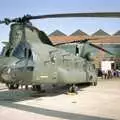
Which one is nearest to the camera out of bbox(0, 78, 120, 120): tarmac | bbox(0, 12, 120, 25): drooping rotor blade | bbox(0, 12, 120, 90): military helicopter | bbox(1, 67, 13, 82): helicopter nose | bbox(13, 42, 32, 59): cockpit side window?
bbox(0, 12, 120, 25): drooping rotor blade

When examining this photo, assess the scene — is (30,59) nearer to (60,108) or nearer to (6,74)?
(6,74)

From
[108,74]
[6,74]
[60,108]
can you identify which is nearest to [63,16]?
[6,74]

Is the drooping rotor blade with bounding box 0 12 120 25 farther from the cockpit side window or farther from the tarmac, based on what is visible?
the tarmac

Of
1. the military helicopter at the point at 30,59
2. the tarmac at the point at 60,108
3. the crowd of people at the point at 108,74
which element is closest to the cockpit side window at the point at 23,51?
the military helicopter at the point at 30,59

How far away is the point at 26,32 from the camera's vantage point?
1457cm

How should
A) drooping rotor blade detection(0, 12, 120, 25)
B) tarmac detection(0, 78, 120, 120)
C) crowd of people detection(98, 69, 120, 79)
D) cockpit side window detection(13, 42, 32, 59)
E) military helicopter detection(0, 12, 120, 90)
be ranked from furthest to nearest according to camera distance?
1. crowd of people detection(98, 69, 120, 79)
2. cockpit side window detection(13, 42, 32, 59)
3. military helicopter detection(0, 12, 120, 90)
4. tarmac detection(0, 78, 120, 120)
5. drooping rotor blade detection(0, 12, 120, 25)

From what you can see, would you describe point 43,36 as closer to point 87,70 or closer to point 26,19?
point 26,19

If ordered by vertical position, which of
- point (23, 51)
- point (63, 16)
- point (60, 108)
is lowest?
point (60, 108)

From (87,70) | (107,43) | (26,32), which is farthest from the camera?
(107,43)

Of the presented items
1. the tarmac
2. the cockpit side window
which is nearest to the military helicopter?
the cockpit side window

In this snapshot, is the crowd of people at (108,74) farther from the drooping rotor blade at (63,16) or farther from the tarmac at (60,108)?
the drooping rotor blade at (63,16)

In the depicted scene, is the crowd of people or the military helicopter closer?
the military helicopter

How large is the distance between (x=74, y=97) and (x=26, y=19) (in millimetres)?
4709

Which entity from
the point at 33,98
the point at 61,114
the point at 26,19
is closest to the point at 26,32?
the point at 26,19
